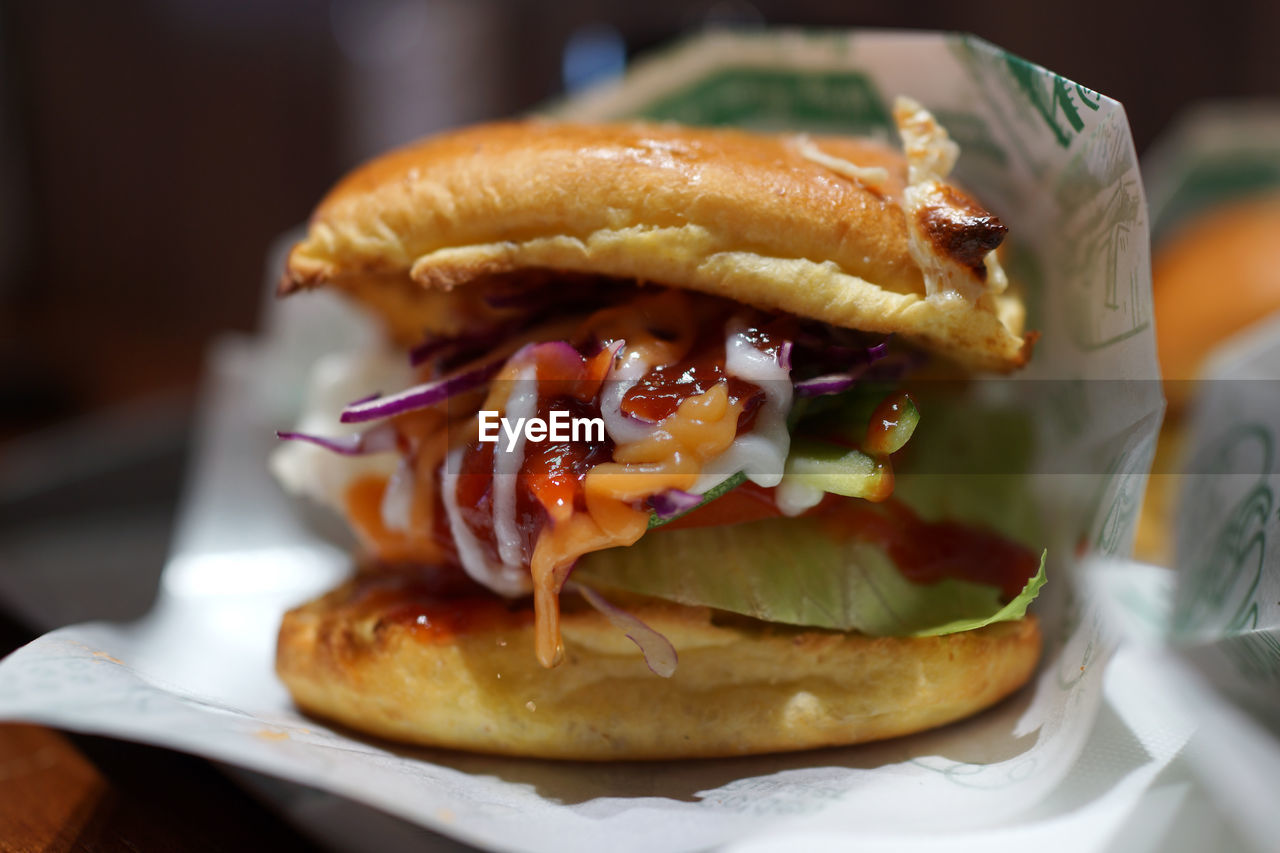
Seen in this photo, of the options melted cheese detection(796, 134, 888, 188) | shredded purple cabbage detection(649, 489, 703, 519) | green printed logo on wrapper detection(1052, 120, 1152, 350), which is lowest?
shredded purple cabbage detection(649, 489, 703, 519)

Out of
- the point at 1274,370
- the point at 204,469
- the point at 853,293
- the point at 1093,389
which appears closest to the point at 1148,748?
the point at 1093,389

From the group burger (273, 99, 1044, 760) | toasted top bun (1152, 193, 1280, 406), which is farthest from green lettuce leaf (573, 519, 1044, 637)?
toasted top bun (1152, 193, 1280, 406)

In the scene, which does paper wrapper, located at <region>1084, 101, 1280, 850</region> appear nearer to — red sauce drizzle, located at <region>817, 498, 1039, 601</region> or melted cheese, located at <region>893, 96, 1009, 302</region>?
red sauce drizzle, located at <region>817, 498, 1039, 601</region>

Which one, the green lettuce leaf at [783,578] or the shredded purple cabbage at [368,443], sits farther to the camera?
the shredded purple cabbage at [368,443]

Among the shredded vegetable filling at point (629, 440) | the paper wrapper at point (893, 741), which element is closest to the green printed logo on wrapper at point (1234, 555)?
the paper wrapper at point (893, 741)

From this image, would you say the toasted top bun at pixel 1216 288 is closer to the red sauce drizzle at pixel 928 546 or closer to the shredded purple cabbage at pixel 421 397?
the red sauce drizzle at pixel 928 546

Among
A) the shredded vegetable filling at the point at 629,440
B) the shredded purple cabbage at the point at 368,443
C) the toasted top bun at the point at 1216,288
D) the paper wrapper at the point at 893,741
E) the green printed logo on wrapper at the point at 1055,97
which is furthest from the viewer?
the toasted top bun at the point at 1216,288

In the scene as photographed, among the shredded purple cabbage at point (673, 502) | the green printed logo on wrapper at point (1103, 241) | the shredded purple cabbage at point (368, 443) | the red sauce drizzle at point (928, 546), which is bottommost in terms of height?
the red sauce drizzle at point (928, 546)
